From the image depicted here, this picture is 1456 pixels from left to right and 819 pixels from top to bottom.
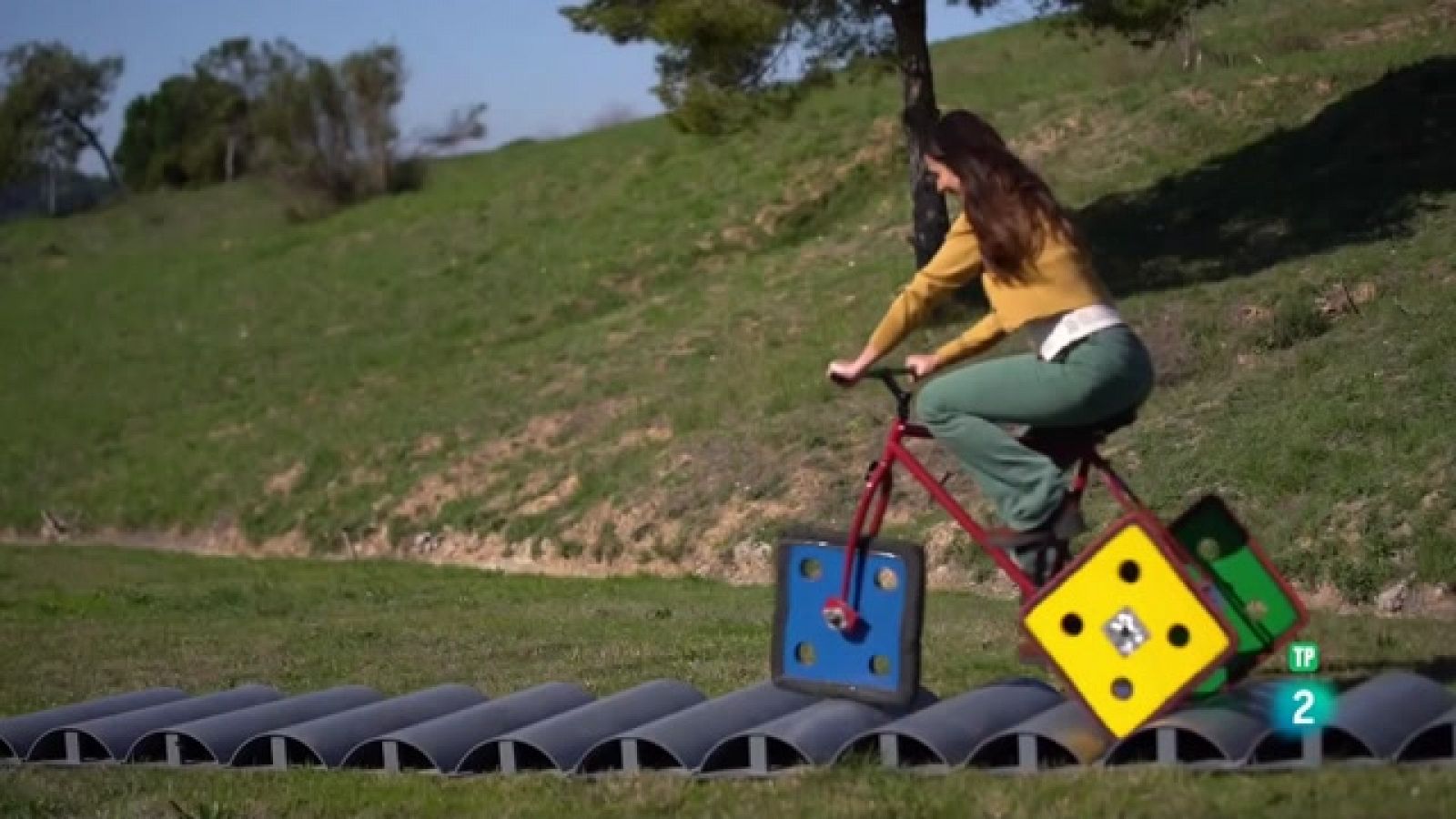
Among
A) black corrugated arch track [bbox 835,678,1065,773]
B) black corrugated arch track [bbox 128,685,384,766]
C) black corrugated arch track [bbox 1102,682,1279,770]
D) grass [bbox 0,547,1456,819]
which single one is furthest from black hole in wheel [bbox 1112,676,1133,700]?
black corrugated arch track [bbox 128,685,384,766]

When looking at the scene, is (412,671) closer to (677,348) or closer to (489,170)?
(677,348)

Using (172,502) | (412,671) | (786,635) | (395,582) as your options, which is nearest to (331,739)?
(786,635)

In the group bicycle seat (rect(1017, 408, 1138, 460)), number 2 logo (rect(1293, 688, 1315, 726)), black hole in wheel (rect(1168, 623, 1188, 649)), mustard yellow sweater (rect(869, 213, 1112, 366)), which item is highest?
mustard yellow sweater (rect(869, 213, 1112, 366))

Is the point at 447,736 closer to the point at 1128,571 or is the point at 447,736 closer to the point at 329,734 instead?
the point at 329,734

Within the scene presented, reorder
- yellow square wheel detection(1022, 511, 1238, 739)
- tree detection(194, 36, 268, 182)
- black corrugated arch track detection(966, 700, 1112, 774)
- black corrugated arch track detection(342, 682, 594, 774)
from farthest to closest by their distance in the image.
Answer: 1. tree detection(194, 36, 268, 182)
2. black corrugated arch track detection(342, 682, 594, 774)
3. black corrugated arch track detection(966, 700, 1112, 774)
4. yellow square wheel detection(1022, 511, 1238, 739)

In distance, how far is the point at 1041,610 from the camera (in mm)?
7379

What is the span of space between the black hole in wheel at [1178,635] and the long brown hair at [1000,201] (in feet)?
4.27

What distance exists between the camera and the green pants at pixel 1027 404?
7422 mm

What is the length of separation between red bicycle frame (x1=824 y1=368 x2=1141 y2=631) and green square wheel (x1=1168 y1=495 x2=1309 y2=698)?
28 centimetres

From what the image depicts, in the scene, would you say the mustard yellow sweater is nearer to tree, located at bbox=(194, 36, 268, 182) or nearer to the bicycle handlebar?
the bicycle handlebar

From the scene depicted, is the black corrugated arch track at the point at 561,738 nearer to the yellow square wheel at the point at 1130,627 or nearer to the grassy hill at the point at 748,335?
the yellow square wheel at the point at 1130,627

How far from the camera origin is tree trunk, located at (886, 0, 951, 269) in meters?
21.7

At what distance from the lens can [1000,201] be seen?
7.55 meters

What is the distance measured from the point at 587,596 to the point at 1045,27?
329 inches
